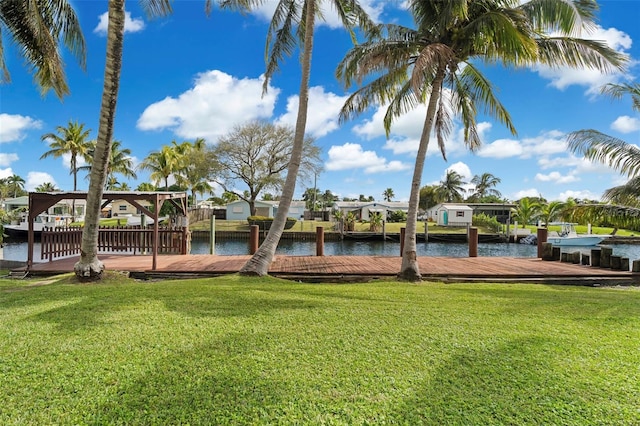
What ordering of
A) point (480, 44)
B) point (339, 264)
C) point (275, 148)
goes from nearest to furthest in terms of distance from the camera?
point (480, 44) < point (339, 264) < point (275, 148)

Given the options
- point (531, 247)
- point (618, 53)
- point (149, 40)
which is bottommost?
point (531, 247)

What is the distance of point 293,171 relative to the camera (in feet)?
29.1

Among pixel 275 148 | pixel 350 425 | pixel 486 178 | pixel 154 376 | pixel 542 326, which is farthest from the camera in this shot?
pixel 486 178

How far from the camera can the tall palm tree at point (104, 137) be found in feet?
22.0

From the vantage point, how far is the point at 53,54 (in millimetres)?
10008

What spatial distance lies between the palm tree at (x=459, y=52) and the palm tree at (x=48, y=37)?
7818 millimetres

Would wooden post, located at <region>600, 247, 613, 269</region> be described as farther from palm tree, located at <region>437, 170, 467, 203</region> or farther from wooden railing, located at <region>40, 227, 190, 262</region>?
palm tree, located at <region>437, 170, 467, 203</region>

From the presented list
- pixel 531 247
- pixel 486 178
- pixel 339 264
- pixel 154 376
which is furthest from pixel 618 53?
pixel 486 178

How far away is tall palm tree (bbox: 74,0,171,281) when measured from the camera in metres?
6.70

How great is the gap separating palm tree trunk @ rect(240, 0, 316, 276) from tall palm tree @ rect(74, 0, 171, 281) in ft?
10.6

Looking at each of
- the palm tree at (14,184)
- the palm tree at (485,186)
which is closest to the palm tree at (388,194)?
the palm tree at (485,186)

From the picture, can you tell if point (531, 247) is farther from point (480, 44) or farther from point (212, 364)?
point (212, 364)

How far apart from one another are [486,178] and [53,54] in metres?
74.7

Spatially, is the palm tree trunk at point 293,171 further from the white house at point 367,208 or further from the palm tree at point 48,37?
the white house at point 367,208
